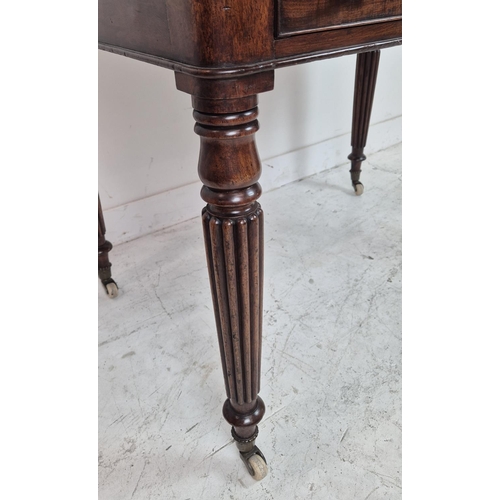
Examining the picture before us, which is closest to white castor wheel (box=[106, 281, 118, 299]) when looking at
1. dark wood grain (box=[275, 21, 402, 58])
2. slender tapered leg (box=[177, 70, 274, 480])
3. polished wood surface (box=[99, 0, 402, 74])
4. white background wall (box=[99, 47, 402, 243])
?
white background wall (box=[99, 47, 402, 243])

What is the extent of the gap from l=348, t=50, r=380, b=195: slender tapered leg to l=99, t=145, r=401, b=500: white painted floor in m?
0.22

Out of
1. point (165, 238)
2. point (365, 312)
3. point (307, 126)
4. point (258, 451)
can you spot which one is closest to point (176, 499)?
point (258, 451)

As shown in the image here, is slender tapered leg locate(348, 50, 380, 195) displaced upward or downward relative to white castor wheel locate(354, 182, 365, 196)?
upward

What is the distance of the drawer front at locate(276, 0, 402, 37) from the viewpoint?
0.44m

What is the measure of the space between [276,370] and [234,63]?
1.97 ft

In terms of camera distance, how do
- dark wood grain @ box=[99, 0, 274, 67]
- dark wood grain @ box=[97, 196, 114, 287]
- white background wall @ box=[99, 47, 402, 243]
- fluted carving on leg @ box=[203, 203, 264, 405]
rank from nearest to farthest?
1. dark wood grain @ box=[99, 0, 274, 67]
2. fluted carving on leg @ box=[203, 203, 264, 405]
3. dark wood grain @ box=[97, 196, 114, 287]
4. white background wall @ box=[99, 47, 402, 243]

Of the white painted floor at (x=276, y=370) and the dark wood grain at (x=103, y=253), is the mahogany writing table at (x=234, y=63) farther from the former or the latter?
the dark wood grain at (x=103, y=253)

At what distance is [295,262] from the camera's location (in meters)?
1.20

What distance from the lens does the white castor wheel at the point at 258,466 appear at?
2.26 ft

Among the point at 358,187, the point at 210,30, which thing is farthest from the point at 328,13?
the point at 358,187

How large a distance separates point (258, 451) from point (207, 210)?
0.38 m

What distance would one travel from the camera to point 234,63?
0.43 meters

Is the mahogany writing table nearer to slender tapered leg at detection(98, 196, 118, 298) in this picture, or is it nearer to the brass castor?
slender tapered leg at detection(98, 196, 118, 298)

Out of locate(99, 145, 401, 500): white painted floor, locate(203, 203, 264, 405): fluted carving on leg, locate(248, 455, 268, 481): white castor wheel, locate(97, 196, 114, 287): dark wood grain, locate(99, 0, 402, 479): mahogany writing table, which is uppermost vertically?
locate(99, 0, 402, 479): mahogany writing table
